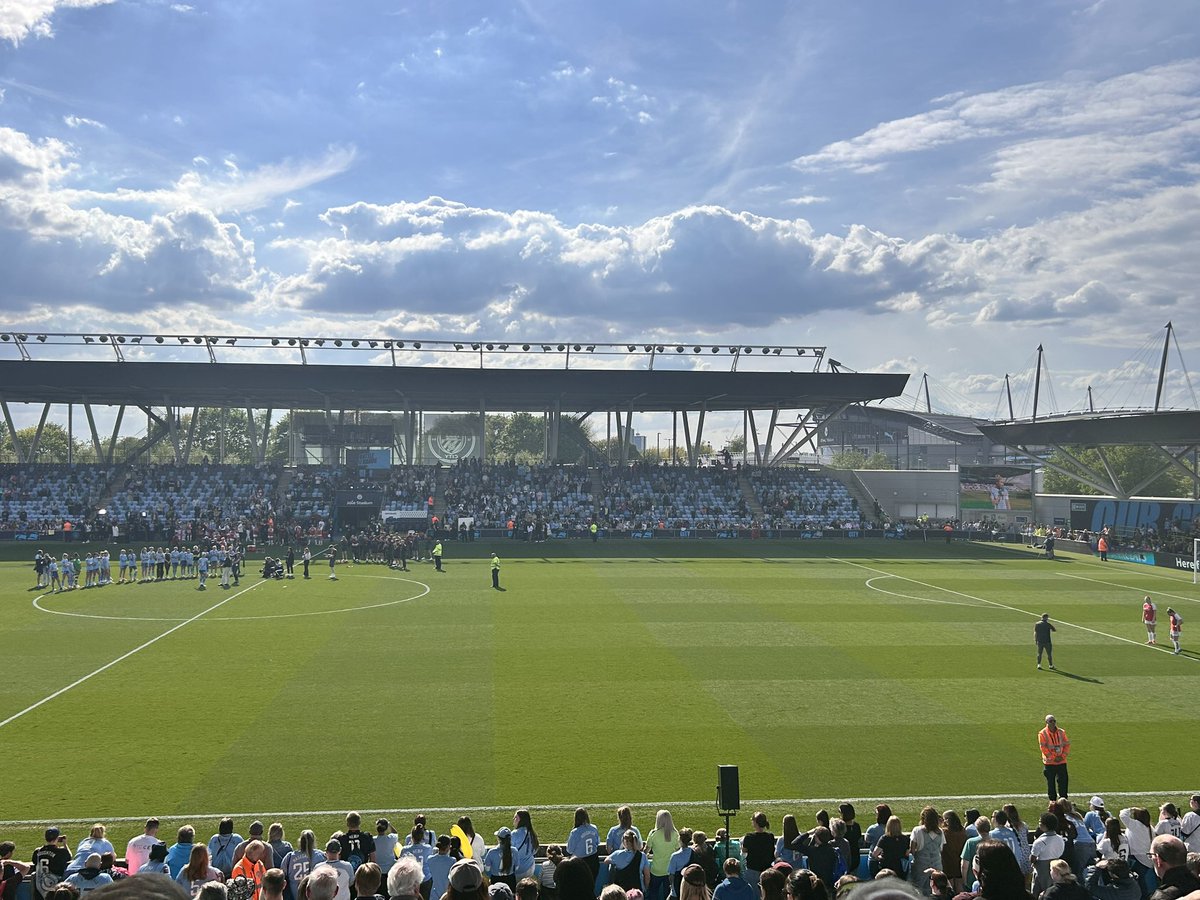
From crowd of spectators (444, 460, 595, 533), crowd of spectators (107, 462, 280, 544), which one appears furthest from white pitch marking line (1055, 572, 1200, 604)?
crowd of spectators (107, 462, 280, 544)

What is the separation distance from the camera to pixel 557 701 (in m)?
19.5

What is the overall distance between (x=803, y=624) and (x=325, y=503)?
40.2 m

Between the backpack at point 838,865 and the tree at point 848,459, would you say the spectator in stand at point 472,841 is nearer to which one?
the backpack at point 838,865

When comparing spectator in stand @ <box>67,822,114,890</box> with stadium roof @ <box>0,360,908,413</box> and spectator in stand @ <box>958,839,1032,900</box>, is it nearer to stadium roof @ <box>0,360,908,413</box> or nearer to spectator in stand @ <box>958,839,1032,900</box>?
spectator in stand @ <box>958,839,1032,900</box>

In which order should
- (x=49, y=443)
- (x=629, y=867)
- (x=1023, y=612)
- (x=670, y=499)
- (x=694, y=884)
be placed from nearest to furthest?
(x=694, y=884), (x=629, y=867), (x=1023, y=612), (x=670, y=499), (x=49, y=443)

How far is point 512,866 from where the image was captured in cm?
1056

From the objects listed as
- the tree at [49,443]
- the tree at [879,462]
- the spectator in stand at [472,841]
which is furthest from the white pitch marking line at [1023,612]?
the tree at [49,443]

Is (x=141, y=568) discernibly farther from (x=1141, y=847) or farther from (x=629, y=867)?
(x=1141, y=847)

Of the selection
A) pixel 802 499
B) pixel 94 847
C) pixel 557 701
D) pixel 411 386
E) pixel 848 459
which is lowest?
pixel 557 701

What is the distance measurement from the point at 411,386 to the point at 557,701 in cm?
4744

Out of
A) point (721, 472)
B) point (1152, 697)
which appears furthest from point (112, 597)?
point (721, 472)

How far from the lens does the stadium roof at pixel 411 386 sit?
61.4 meters

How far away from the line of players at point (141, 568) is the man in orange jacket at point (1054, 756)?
100.0 ft

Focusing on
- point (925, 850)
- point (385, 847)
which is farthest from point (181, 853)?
point (925, 850)
